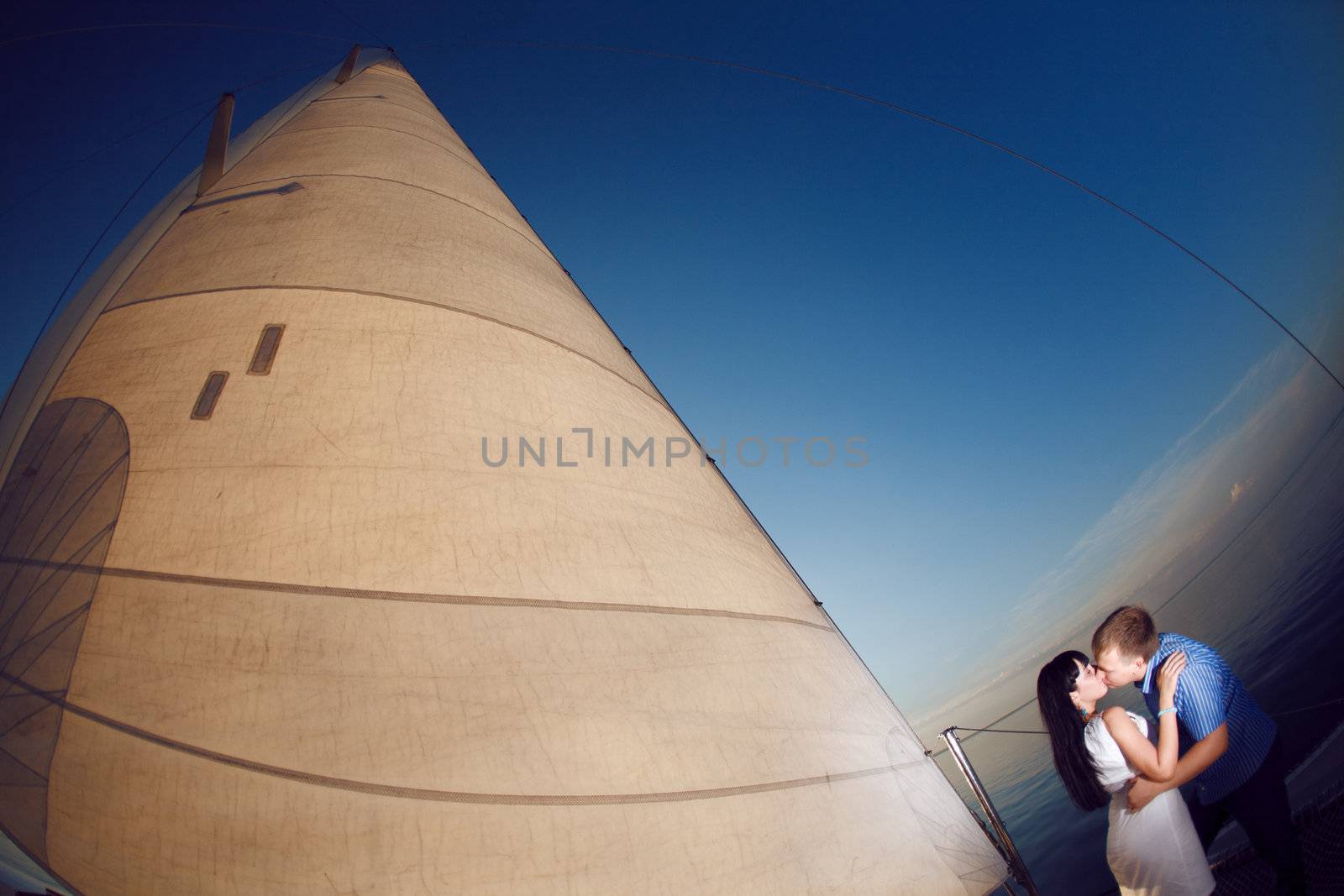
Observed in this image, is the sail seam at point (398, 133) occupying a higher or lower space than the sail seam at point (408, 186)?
higher

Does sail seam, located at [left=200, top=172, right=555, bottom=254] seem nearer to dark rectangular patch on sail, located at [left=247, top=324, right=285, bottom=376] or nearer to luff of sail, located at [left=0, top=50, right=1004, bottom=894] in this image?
luff of sail, located at [left=0, top=50, right=1004, bottom=894]

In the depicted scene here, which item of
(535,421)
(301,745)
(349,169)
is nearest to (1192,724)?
(535,421)

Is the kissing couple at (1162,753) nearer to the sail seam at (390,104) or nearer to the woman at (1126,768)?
the woman at (1126,768)

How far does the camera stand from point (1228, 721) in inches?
68.6

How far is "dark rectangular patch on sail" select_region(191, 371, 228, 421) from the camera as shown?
89.0 inches

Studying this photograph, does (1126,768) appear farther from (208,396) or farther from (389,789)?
(208,396)

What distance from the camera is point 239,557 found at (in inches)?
77.0

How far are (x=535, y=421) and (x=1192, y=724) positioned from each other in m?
2.68

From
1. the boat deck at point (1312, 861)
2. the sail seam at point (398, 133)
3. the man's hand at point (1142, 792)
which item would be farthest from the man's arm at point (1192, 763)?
the sail seam at point (398, 133)

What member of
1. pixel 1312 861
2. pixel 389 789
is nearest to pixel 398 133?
pixel 389 789

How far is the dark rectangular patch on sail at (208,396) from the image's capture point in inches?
89.0

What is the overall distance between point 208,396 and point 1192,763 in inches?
151

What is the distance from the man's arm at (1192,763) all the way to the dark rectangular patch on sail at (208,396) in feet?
11.9

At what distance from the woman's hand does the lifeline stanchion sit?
3.44 ft
